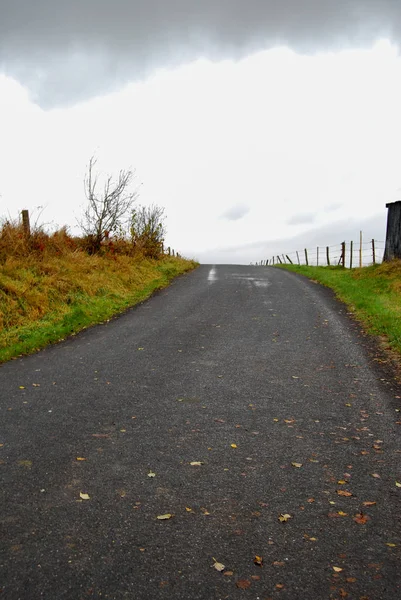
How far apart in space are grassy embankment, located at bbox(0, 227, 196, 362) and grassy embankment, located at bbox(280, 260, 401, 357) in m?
6.65

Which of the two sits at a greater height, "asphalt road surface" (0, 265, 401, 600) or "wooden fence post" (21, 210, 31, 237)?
"wooden fence post" (21, 210, 31, 237)

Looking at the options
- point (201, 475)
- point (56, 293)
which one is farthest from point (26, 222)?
point (201, 475)

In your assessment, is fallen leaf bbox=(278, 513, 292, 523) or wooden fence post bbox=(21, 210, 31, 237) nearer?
fallen leaf bbox=(278, 513, 292, 523)

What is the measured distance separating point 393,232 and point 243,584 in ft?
69.8

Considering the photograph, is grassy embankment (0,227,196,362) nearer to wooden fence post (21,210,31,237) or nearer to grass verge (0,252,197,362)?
grass verge (0,252,197,362)

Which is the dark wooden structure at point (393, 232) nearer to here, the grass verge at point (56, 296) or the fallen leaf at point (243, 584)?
the grass verge at point (56, 296)

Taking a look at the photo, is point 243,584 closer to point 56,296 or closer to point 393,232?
point 56,296

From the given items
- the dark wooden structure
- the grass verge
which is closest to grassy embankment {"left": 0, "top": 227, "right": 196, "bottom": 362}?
the grass verge

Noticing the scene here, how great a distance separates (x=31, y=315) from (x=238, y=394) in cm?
660

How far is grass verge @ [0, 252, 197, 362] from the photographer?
997cm

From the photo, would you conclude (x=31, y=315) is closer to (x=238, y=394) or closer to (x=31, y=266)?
(x=31, y=266)

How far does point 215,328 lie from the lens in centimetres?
1055

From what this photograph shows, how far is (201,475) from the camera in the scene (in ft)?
13.9

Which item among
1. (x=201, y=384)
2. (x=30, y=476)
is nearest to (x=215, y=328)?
(x=201, y=384)
